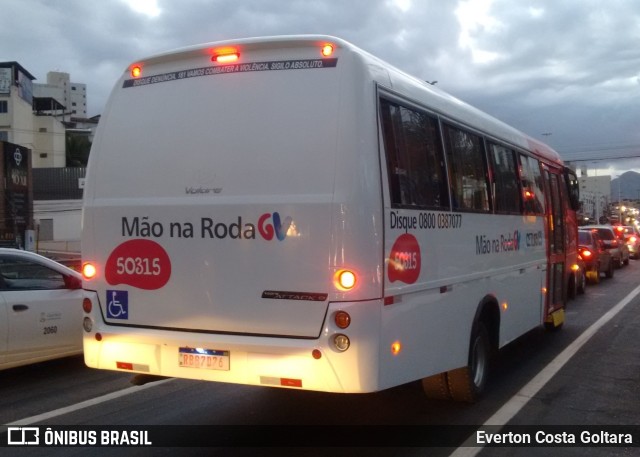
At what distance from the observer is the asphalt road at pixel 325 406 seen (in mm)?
5434

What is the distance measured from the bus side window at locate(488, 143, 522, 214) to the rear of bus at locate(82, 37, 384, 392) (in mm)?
3007

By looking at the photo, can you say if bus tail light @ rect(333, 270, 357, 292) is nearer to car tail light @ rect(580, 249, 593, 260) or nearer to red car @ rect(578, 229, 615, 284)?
red car @ rect(578, 229, 615, 284)

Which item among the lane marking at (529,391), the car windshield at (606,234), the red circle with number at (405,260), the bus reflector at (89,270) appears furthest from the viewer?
the car windshield at (606,234)

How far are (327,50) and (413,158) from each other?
1141mm

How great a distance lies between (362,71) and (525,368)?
5154mm

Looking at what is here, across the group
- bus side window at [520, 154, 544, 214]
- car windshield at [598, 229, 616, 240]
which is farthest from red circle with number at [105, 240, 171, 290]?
car windshield at [598, 229, 616, 240]

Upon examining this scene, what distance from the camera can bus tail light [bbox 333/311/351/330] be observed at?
459cm

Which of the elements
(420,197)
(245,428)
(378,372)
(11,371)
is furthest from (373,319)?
(11,371)

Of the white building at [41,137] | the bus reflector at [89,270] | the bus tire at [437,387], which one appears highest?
the white building at [41,137]

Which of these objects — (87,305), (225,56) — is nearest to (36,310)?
(87,305)

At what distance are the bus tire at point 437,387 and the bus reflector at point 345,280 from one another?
233 cm

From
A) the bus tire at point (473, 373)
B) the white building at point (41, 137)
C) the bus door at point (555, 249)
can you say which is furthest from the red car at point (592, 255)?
the white building at point (41, 137)

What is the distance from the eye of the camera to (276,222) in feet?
15.8

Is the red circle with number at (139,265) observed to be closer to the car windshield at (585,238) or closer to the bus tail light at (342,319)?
the bus tail light at (342,319)
